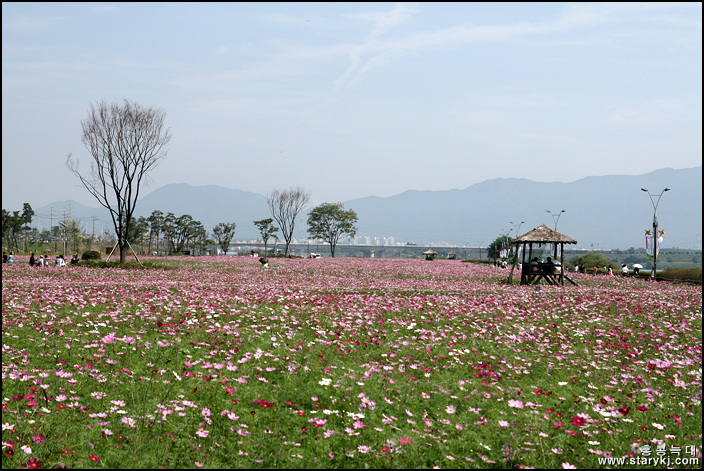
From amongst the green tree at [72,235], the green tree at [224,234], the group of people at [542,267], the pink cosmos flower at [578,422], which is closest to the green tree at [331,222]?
the green tree at [224,234]

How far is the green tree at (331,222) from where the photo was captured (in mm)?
106500

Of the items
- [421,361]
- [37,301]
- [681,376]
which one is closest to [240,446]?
[421,361]

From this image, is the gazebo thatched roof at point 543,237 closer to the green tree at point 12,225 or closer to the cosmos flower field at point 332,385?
the cosmos flower field at point 332,385

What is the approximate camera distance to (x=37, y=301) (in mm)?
14625

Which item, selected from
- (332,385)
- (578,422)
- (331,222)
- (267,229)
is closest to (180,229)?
(267,229)

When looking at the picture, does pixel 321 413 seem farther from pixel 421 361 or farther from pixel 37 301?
pixel 37 301

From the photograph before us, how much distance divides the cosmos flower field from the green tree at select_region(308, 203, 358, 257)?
91093 mm

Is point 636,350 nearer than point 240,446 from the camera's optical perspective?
No

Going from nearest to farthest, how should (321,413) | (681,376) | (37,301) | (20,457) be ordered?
(20,457) → (321,413) → (681,376) → (37,301)

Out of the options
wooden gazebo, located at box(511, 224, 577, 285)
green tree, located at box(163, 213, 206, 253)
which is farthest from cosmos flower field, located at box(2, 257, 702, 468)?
green tree, located at box(163, 213, 206, 253)

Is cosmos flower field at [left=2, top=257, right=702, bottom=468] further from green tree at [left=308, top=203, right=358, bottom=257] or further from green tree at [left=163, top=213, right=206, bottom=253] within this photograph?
green tree at [left=163, top=213, right=206, bottom=253]

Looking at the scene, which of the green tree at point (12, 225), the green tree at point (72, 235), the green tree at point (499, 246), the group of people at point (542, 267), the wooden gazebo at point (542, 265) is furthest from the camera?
the green tree at point (499, 246)

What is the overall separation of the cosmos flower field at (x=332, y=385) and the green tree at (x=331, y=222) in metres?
91.1

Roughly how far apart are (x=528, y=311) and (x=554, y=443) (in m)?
9.46
